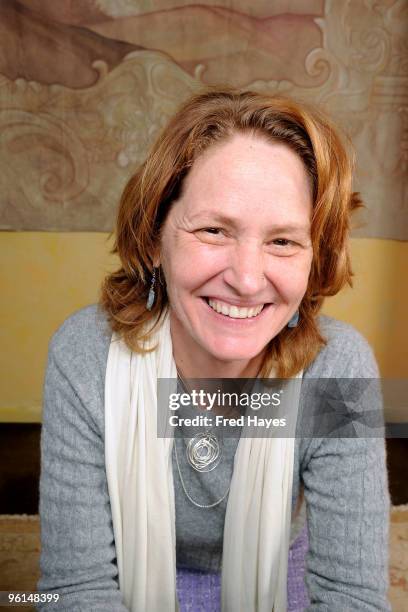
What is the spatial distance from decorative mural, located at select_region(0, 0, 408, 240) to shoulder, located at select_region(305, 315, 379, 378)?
1627 millimetres

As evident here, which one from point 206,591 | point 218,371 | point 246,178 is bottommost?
point 206,591

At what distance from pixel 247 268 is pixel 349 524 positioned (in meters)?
0.41

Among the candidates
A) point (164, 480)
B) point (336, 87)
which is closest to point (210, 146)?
point (164, 480)

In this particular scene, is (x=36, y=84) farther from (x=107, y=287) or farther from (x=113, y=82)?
(x=107, y=287)

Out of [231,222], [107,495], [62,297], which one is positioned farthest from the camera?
[62,297]

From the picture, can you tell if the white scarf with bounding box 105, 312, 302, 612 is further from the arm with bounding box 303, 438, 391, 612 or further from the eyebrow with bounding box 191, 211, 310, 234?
the eyebrow with bounding box 191, 211, 310, 234

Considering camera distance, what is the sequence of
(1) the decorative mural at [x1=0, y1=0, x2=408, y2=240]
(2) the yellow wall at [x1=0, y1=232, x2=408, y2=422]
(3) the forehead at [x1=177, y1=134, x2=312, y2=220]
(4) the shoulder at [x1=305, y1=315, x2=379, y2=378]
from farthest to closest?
1. (2) the yellow wall at [x1=0, y1=232, x2=408, y2=422]
2. (1) the decorative mural at [x1=0, y1=0, x2=408, y2=240]
3. (4) the shoulder at [x1=305, y1=315, x2=379, y2=378]
4. (3) the forehead at [x1=177, y1=134, x2=312, y2=220]

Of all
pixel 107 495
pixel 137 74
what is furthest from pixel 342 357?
pixel 137 74

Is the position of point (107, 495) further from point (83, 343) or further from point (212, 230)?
point (212, 230)

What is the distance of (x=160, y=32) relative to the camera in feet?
7.95

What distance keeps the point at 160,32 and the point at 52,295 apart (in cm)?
114

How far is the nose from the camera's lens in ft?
2.98

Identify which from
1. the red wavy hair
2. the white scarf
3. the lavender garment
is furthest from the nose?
the lavender garment

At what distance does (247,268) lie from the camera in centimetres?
91
